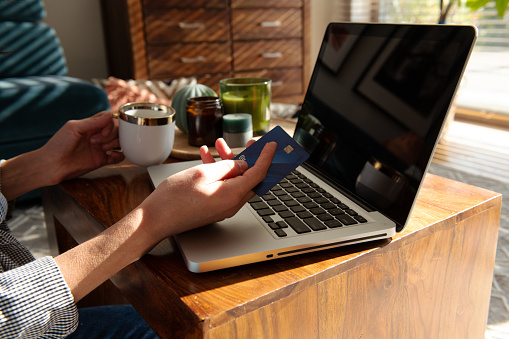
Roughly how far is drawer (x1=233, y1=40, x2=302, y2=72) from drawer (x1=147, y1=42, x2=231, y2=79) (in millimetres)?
86

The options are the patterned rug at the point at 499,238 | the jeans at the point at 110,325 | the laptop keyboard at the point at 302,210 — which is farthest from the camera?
the patterned rug at the point at 499,238

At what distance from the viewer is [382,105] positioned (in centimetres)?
69

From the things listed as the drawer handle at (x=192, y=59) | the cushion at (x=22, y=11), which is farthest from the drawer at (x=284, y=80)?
the cushion at (x=22, y=11)

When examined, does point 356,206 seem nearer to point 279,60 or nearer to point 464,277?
point 464,277

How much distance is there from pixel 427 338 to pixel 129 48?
2.67m

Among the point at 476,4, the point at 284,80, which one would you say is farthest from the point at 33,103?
the point at 476,4

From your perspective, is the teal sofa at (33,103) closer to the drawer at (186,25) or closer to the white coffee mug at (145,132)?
the drawer at (186,25)

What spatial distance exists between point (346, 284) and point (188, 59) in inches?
106

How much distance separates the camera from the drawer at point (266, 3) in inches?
123

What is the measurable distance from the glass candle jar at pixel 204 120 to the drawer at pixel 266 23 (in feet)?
7.36

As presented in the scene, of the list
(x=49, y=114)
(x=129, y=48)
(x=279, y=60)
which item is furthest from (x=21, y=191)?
A: (x=279, y=60)

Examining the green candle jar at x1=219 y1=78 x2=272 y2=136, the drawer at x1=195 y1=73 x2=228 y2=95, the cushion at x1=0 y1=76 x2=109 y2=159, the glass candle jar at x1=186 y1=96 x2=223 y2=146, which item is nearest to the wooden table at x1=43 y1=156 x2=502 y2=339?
the glass candle jar at x1=186 y1=96 x2=223 y2=146

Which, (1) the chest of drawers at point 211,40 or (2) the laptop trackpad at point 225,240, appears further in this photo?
(1) the chest of drawers at point 211,40

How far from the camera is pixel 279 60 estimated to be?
11.1 feet
